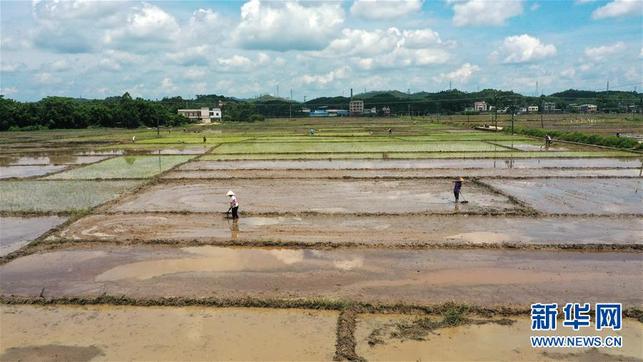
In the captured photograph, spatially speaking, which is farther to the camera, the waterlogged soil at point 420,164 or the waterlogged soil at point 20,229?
the waterlogged soil at point 420,164

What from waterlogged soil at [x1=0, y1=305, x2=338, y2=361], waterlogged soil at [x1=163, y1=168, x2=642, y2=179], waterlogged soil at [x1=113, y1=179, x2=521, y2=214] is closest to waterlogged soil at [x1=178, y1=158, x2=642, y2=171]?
waterlogged soil at [x1=163, y1=168, x2=642, y2=179]

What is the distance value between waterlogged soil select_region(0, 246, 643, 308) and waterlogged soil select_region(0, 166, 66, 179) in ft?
49.8

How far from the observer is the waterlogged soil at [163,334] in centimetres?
666

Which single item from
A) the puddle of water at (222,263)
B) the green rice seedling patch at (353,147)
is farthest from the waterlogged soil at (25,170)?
the puddle of water at (222,263)

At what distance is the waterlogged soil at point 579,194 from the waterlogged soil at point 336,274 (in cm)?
484

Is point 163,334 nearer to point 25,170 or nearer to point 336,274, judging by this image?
point 336,274

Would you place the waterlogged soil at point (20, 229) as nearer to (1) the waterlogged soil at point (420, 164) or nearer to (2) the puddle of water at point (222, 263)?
(2) the puddle of water at point (222, 263)

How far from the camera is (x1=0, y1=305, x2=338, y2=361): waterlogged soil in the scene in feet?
21.8

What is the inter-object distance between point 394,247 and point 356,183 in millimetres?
9109

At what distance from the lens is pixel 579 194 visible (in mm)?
17359

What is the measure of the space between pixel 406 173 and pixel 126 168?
15.0m

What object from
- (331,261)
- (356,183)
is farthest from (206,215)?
(356,183)

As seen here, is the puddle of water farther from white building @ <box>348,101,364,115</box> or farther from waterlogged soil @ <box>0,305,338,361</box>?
white building @ <box>348,101,364,115</box>

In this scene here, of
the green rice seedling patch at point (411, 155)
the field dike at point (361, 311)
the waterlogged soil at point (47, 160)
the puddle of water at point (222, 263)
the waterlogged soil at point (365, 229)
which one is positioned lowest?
the field dike at point (361, 311)
